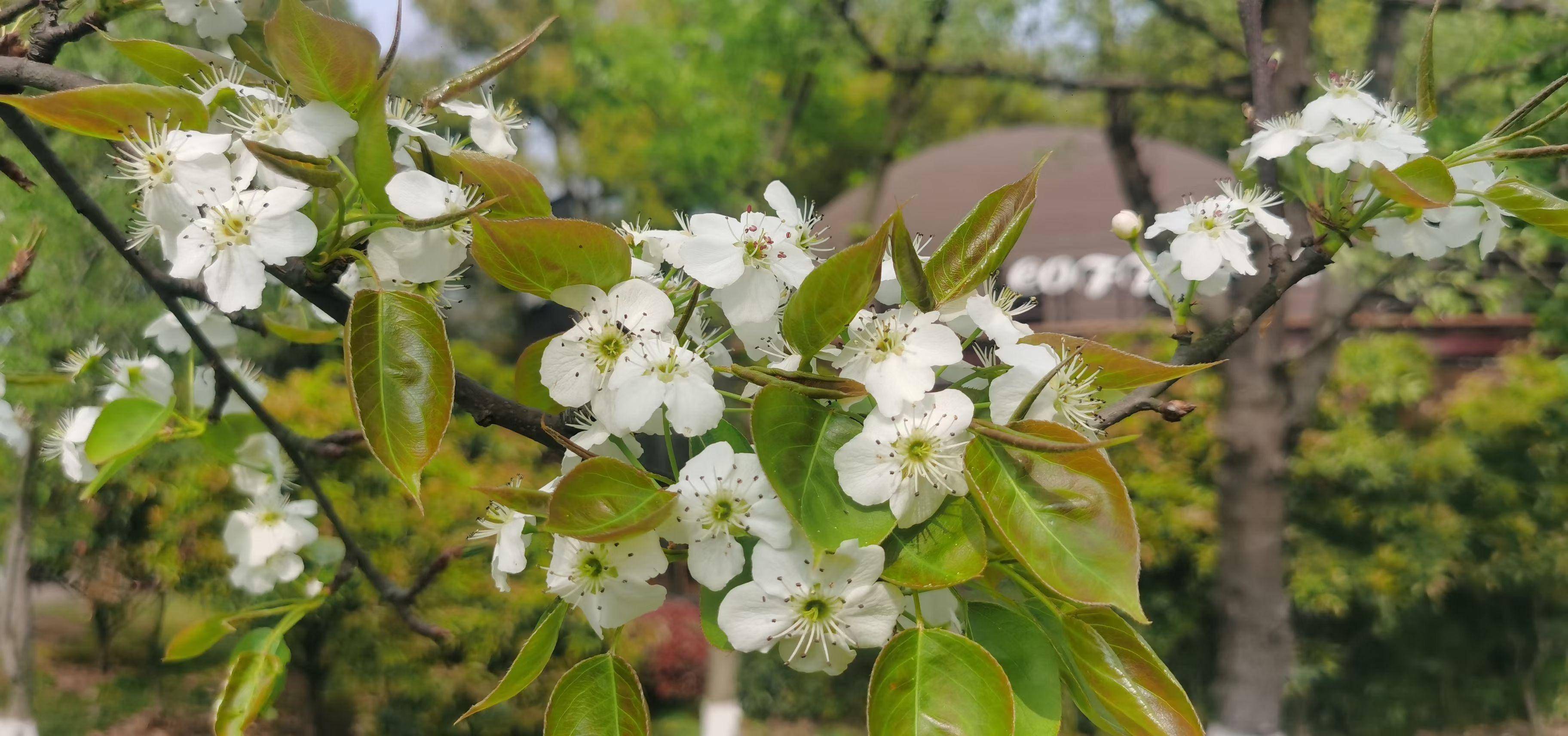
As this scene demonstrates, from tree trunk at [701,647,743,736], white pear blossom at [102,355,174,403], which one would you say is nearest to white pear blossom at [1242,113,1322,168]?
white pear blossom at [102,355,174,403]

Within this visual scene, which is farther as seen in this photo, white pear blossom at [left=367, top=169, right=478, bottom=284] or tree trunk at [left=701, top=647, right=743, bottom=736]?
tree trunk at [left=701, top=647, right=743, bottom=736]

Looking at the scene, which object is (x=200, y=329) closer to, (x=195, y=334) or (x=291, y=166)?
(x=195, y=334)

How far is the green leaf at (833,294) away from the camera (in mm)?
656

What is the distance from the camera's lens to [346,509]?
4426 mm

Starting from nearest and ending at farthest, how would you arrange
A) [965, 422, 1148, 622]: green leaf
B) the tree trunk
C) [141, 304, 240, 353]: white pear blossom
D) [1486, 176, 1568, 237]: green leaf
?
[965, 422, 1148, 622]: green leaf → [1486, 176, 1568, 237]: green leaf → [141, 304, 240, 353]: white pear blossom → the tree trunk

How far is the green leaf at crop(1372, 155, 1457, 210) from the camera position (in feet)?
2.65

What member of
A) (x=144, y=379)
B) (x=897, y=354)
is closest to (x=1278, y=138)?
(x=897, y=354)

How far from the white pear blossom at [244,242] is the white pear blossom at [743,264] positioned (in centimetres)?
29

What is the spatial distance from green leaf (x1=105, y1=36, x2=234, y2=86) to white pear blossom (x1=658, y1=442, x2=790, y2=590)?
22.8 inches

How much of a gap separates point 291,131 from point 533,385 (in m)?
0.27

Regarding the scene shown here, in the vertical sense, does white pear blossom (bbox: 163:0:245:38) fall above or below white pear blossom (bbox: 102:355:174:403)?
above

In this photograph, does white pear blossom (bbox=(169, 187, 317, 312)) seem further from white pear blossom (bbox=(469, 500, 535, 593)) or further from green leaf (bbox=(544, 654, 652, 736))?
green leaf (bbox=(544, 654, 652, 736))

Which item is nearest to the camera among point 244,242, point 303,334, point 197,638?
point 244,242

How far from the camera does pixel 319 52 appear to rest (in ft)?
2.43
